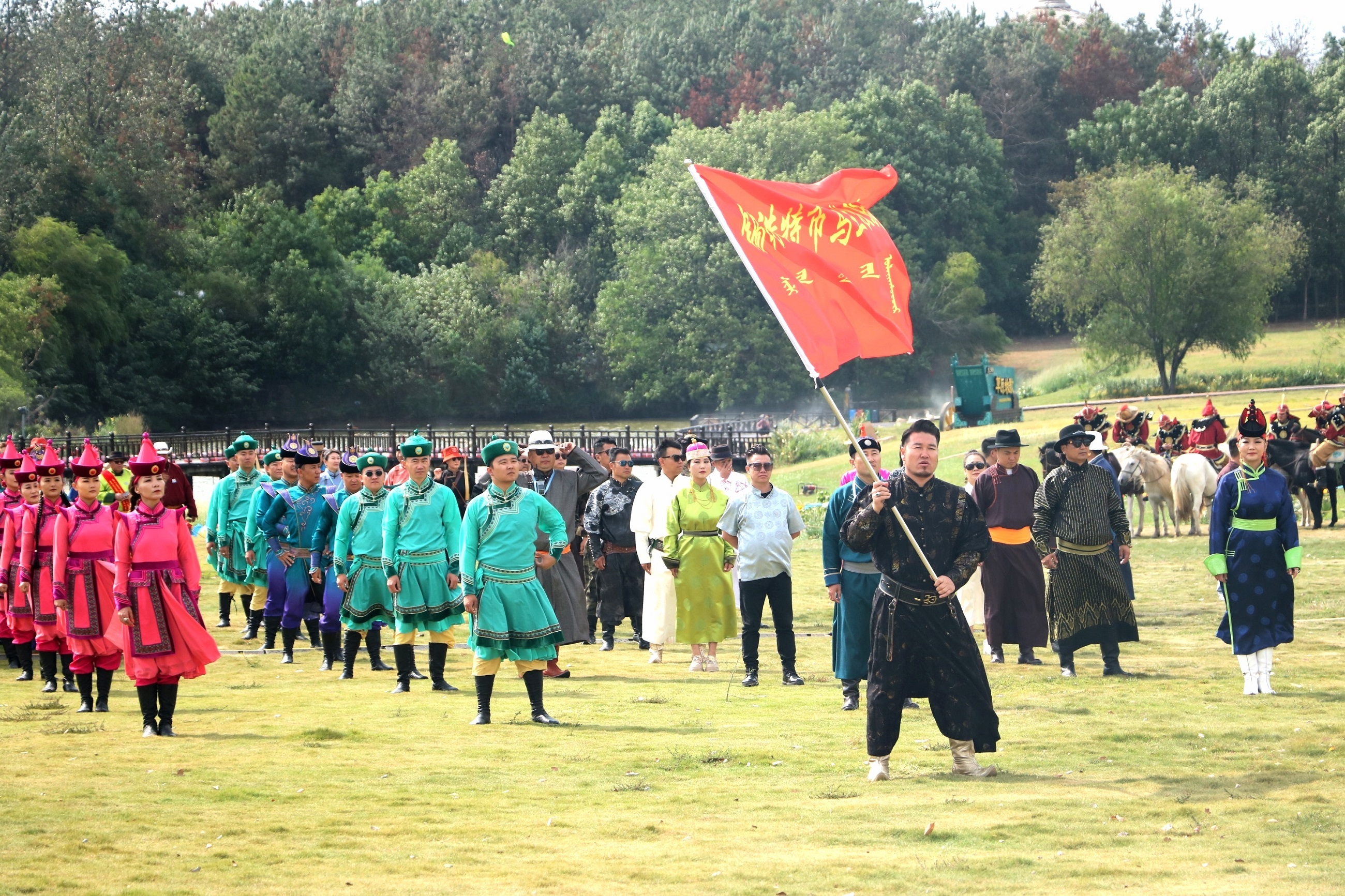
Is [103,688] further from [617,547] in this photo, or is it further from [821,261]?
[821,261]

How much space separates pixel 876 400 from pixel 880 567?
199ft

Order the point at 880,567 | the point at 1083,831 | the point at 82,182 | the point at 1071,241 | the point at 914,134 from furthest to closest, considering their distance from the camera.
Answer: the point at 914,134 < the point at 1071,241 < the point at 82,182 < the point at 880,567 < the point at 1083,831

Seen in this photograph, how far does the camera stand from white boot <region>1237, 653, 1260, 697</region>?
34.0ft

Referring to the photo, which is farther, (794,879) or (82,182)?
(82,182)

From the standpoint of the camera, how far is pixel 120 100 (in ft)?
224

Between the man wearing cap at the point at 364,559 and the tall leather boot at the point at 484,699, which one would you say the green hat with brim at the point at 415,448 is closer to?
the man wearing cap at the point at 364,559

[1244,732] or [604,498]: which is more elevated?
[604,498]

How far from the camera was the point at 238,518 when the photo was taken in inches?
617

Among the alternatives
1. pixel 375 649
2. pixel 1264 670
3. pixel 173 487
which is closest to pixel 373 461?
pixel 375 649

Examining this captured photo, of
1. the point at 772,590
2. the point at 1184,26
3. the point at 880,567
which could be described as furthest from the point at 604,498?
the point at 1184,26

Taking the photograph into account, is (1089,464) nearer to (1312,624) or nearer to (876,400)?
(1312,624)

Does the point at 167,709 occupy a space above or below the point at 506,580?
below

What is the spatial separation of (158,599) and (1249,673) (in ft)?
23.7

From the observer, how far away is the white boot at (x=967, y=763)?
311 inches
